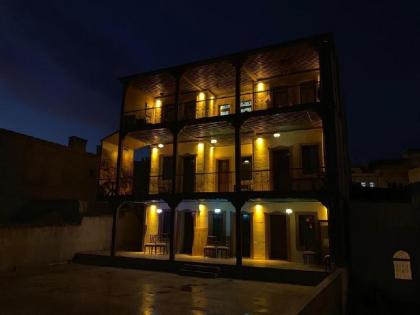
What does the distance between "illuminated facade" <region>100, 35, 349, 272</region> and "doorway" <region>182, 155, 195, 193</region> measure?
2.4 inches

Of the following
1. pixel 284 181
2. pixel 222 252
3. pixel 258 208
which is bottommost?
pixel 222 252

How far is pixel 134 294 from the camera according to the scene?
11.0 m

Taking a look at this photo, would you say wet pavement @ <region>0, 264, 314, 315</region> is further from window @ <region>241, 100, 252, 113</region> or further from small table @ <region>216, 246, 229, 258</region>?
window @ <region>241, 100, 252, 113</region>

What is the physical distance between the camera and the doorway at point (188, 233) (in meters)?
19.2

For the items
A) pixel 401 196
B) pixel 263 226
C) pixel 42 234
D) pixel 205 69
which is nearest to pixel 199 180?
pixel 263 226

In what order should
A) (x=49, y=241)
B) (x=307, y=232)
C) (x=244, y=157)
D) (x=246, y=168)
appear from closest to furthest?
(x=307, y=232) → (x=49, y=241) → (x=246, y=168) → (x=244, y=157)

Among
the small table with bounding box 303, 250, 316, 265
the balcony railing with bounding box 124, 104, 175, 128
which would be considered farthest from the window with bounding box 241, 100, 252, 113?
the small table with bounding box 303, 250, 316, 265

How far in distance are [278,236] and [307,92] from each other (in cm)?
750

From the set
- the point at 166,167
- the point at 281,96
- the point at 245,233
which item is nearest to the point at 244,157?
the point at 281,96

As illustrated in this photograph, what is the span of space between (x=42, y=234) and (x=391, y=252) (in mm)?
16335

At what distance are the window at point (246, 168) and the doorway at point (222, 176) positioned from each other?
0.98 metres

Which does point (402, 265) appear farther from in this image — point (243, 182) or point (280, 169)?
point (243, 182)

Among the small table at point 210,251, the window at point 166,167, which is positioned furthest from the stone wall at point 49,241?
A: the small table at point 210,251

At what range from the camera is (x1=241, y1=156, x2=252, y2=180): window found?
18.0 metres
